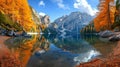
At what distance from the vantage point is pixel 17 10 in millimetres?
47188

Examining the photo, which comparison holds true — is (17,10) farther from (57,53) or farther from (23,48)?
Result: (57,53)

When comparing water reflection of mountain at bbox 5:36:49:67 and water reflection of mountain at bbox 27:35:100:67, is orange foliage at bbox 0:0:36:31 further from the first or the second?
water reflection of mountain at bbox 27:35:100:67

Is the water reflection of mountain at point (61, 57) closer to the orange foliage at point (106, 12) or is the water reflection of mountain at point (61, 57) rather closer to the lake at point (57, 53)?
the lake at point (57, 53)

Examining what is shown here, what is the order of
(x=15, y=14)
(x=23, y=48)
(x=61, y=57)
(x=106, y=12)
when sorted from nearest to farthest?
1. (x=61, y=57)
2. (x=23, y=48)
3. (x=106, y=12)
4. (x=15, y=14)

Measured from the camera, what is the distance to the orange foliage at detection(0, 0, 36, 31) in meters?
45.2

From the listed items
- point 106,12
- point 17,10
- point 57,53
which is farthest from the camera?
point 17,10

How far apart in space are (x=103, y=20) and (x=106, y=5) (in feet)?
12.9

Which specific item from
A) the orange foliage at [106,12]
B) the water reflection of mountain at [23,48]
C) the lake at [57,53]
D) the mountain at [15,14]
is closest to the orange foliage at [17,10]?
the mountain at [15,14]

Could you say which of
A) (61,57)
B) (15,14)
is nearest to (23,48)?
(61,57)

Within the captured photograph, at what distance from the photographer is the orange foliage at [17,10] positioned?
148 ft

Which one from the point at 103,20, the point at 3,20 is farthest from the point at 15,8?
the point at 103,20

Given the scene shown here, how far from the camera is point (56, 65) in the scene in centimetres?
1083

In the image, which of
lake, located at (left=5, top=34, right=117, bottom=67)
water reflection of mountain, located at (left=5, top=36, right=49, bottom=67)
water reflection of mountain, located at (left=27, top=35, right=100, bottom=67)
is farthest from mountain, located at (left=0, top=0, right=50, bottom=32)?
water reflection of mountain, located at (left=27, top=35, right=100, bottom=67)

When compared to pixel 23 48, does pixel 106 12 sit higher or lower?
higher
